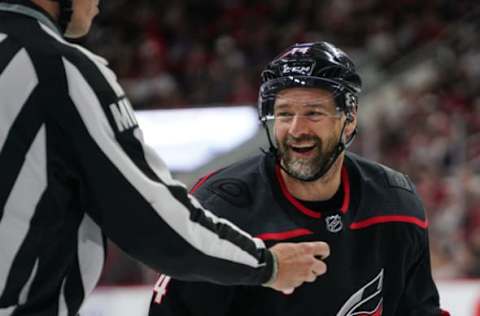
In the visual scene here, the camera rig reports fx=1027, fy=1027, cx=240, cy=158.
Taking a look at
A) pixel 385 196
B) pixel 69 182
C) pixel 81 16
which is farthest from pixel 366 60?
pixel 69 182

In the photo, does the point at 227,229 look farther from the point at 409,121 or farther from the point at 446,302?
the point at 409,121

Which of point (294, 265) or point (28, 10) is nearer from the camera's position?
point (28, 10)

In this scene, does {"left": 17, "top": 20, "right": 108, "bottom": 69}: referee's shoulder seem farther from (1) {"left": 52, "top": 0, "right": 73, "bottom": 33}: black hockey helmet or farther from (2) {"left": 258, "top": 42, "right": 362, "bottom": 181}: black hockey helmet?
(2) {"left": 258, "top": 42, "right": 362, "bottom": 181}: black hockey helmet

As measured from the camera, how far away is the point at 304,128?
2.44m

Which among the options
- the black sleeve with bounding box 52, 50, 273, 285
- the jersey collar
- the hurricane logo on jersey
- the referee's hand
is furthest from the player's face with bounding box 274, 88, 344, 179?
the jersey collar

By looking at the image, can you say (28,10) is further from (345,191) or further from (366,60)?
(366,60)

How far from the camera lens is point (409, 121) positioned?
7.15m

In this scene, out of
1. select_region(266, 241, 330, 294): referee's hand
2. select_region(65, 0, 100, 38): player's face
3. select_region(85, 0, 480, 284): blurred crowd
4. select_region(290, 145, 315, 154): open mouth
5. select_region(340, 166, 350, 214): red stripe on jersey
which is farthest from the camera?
select_region(85, 0, 480, 284): blurred crowd

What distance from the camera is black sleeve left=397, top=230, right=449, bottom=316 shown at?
2.62 meters

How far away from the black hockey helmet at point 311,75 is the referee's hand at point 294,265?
619mm

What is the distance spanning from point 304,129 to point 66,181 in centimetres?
88

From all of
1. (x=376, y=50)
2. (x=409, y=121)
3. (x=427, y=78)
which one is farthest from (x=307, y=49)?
(x=376, y=50)

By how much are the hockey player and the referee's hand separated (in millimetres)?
468

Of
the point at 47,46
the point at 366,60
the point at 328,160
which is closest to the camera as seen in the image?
the point at 47,46
